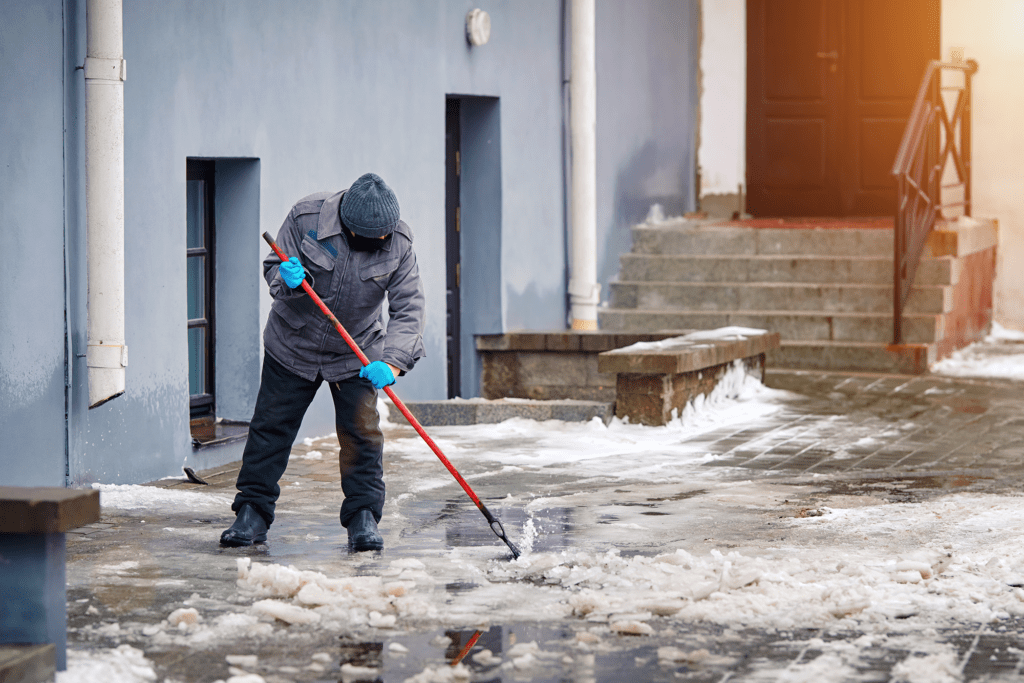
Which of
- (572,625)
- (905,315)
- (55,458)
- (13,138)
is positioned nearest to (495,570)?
(572,625)

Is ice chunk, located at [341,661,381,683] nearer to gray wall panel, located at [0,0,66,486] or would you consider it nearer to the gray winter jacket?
the gray winter jacket

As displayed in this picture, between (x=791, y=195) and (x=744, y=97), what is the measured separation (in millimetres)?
1049

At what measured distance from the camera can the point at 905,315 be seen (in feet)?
39.3

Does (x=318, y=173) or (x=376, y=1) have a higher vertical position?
(x=376, y=1)

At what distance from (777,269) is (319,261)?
24.3 feet

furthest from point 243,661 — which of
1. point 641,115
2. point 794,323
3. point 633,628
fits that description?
point 641,115

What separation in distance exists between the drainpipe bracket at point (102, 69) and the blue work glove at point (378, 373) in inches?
81.1

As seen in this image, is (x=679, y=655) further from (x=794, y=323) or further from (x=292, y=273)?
(x=794, y=323)

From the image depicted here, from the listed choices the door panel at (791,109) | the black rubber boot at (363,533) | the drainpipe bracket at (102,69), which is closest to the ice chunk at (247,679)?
the black rubber boot at (363,533)

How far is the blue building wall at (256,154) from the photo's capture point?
671cm

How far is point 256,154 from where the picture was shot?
331 inches

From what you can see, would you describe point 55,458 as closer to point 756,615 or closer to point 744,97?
point 756,615

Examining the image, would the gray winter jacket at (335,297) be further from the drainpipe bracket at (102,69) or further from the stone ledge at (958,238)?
the stone ledge at (958,238)

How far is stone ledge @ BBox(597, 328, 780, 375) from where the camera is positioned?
29.6ft
